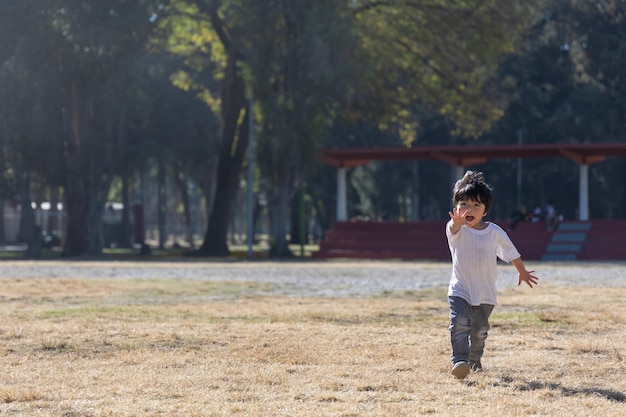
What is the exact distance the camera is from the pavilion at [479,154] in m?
40.3

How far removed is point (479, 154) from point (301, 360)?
3521 centimetres

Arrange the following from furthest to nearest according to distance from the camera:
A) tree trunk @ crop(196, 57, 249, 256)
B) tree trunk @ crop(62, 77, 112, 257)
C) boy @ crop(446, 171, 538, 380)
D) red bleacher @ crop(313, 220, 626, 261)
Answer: tree trunk @ crop(196, 57, 249, 256)
tree trunk @ crop(62, 77, 112, 257)
red bleacher @ crop(313, 220, 626, 261)
boy @ crop(446, 171, 538, 380)

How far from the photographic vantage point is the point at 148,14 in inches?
1566

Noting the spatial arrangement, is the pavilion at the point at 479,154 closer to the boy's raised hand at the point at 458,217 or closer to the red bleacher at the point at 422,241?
the red bleacher at the point at 422,241

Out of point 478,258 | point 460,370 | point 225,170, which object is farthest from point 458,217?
point 225,170

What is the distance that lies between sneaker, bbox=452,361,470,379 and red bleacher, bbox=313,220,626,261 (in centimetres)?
3108

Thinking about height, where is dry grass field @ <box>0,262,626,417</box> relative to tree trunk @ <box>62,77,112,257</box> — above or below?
below

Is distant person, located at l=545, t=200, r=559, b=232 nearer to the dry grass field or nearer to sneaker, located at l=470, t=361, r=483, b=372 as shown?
the dry grass field

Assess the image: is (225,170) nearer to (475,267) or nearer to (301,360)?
(301,360)

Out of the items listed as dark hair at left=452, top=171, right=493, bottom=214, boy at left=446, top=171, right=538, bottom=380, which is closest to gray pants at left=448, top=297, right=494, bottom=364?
boy at left=446, top=171, right=538, bottom=380

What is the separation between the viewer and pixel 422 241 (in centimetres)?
4112

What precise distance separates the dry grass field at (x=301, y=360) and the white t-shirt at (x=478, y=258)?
58 cm

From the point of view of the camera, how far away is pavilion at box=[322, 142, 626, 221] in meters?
40.3

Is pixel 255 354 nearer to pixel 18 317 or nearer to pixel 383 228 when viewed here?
pixel 18 317
